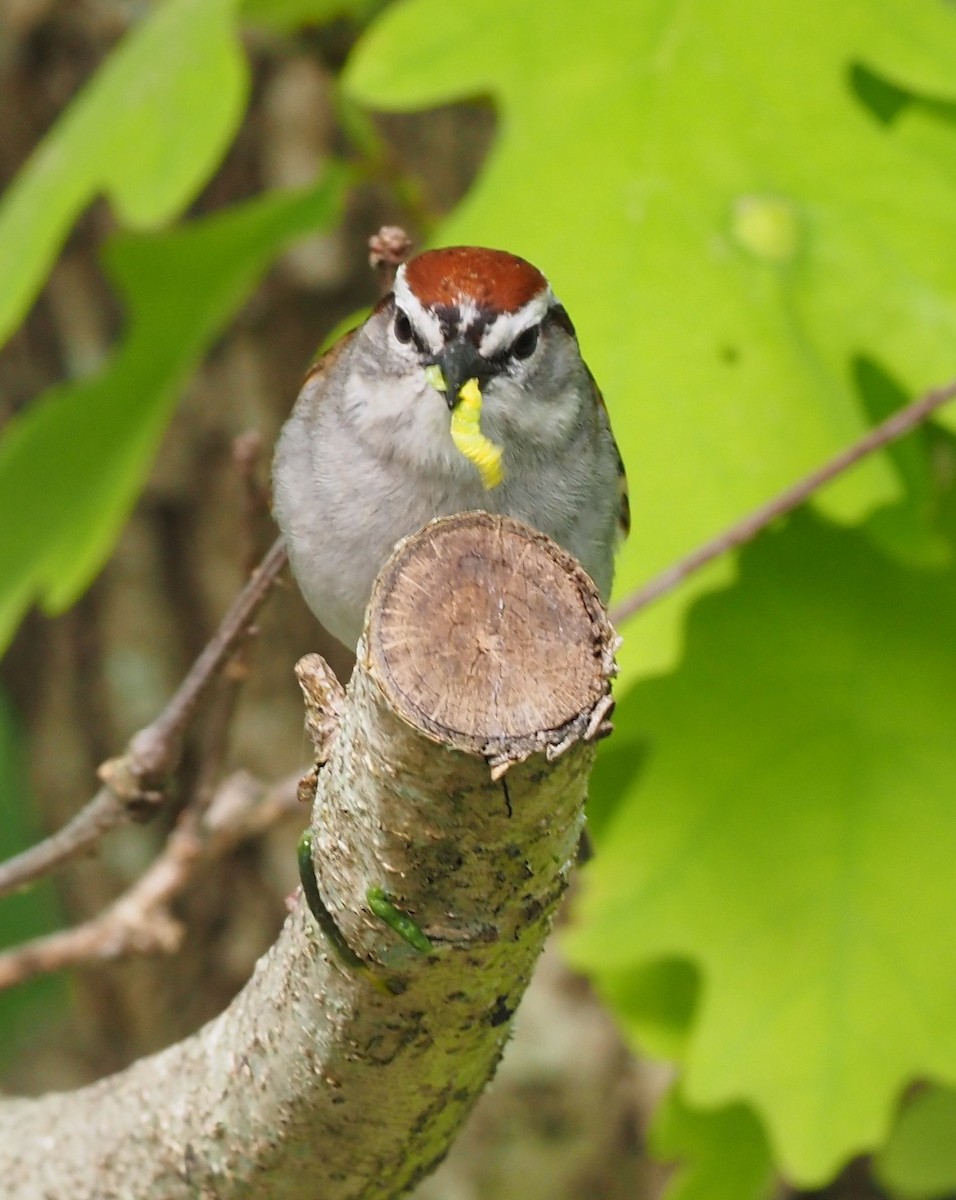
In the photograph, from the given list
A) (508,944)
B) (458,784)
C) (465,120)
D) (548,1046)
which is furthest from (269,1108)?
(465,120)

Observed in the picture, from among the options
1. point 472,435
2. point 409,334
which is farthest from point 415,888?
point 409,334

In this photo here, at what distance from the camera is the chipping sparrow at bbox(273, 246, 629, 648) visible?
155cm

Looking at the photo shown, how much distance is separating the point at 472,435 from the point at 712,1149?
4.15 feet

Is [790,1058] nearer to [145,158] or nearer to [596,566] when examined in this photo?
[596,566]

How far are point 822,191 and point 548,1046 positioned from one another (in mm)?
1834

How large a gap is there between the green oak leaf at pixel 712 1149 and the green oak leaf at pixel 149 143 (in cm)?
142

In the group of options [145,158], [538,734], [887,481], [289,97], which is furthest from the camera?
[289,97]

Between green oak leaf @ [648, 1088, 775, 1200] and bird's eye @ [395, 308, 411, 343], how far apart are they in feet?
3.99

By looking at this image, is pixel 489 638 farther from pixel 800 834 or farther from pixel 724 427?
pixel 800 834

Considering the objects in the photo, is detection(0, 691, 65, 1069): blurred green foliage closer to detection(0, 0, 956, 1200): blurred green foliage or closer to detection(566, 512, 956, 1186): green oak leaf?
detection(0, 0, 956, 1200): blurred green foliage

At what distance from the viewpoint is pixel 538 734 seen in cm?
94

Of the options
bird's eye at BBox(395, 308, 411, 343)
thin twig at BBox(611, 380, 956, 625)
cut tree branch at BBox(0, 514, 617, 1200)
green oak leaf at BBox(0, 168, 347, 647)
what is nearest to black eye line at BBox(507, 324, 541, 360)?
bird's eye at BBox(395, 308, 411, 343)

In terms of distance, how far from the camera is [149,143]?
1976 mm

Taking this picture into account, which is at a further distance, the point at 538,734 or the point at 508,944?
the point at 508,944
